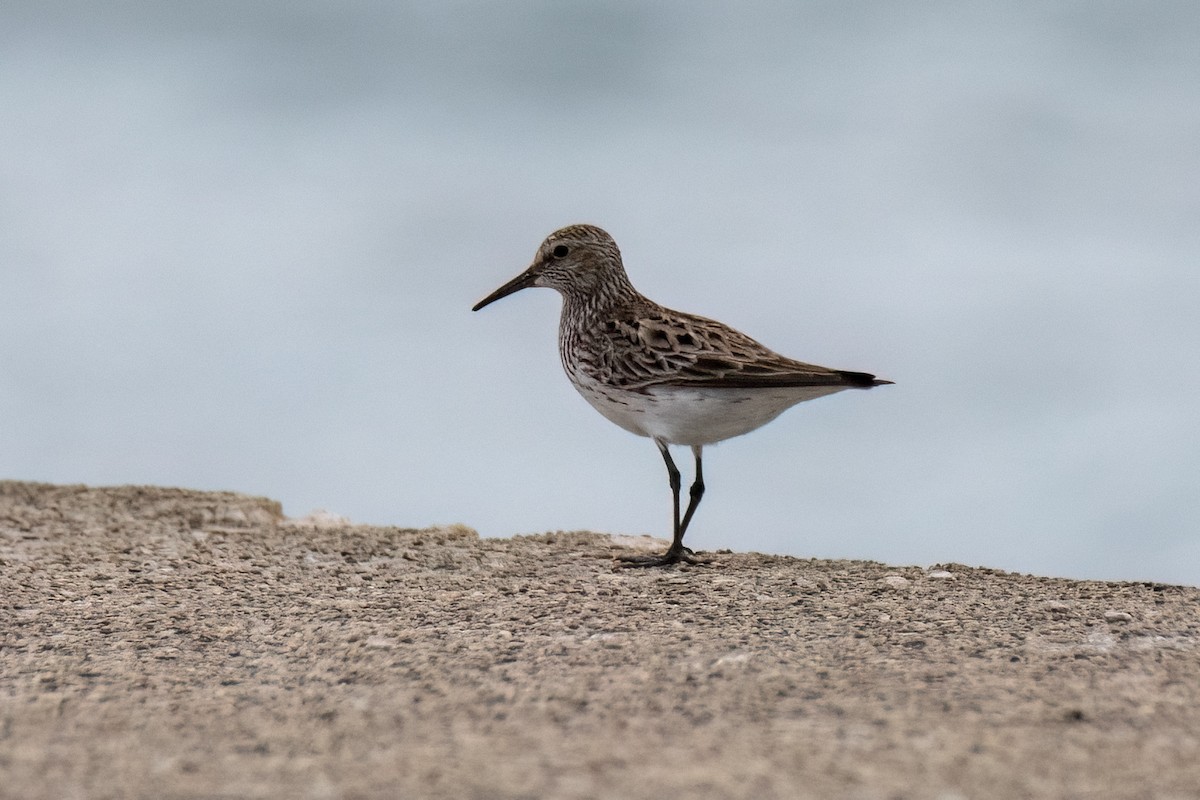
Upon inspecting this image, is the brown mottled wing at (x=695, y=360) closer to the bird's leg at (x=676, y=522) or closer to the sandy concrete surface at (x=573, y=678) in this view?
the bird's leg at (x=676, y=522)

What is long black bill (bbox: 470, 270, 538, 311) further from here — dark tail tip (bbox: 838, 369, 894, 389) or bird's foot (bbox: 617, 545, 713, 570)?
dark tail tip (bbox: 838, 369, 894, 389)

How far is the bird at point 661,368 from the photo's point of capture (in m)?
6.99

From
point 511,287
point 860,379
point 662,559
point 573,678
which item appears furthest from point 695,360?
point 573,678

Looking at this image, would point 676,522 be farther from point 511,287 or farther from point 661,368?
point 511,287

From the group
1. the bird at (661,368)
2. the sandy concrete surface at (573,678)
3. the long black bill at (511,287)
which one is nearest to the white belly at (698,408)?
the bird at (661,368)

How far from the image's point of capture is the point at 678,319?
25.5ft

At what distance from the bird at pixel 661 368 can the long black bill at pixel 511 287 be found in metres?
0.05

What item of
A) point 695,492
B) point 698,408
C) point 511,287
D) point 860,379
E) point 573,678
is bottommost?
point 573,678

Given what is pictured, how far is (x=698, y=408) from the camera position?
7117 millimetres

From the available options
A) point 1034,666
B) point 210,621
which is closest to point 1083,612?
point 1034,666

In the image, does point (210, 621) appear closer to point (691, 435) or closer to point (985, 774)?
point (691, 435)

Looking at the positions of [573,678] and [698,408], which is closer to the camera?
[573,678]

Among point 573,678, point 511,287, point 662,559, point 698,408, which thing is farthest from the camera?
point 511,287

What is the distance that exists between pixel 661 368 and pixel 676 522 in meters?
1.02
